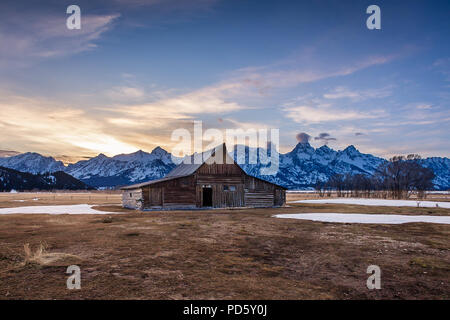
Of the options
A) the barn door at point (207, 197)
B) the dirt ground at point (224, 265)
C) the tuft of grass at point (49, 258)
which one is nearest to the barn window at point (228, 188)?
the barn door at point (207, 197)

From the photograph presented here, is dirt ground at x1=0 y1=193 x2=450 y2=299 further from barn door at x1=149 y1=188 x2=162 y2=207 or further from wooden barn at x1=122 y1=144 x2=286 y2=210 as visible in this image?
wooden barn at x1=122 y1=144 x2=286 y2=210

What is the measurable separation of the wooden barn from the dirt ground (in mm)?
20293

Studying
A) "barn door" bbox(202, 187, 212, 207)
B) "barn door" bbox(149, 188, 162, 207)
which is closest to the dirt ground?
"barn door" bbox(149, 188, 162, 207)

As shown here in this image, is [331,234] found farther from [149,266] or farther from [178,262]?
[149,266]

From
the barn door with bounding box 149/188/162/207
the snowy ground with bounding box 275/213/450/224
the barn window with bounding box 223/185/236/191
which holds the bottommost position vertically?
the snowy ground with bounding box 275/213/450/224

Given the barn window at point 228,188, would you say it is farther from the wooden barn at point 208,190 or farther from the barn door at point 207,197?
the barn door at point 207,197

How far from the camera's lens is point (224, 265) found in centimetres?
941

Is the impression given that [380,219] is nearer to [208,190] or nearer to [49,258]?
[208,190]

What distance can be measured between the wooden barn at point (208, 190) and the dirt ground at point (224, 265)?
20.3 meters

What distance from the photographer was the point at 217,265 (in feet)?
30.8

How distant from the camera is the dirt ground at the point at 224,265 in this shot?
6.95 metres

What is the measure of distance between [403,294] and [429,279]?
1.86m

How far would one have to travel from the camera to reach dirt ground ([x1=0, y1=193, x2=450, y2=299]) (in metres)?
6.95
